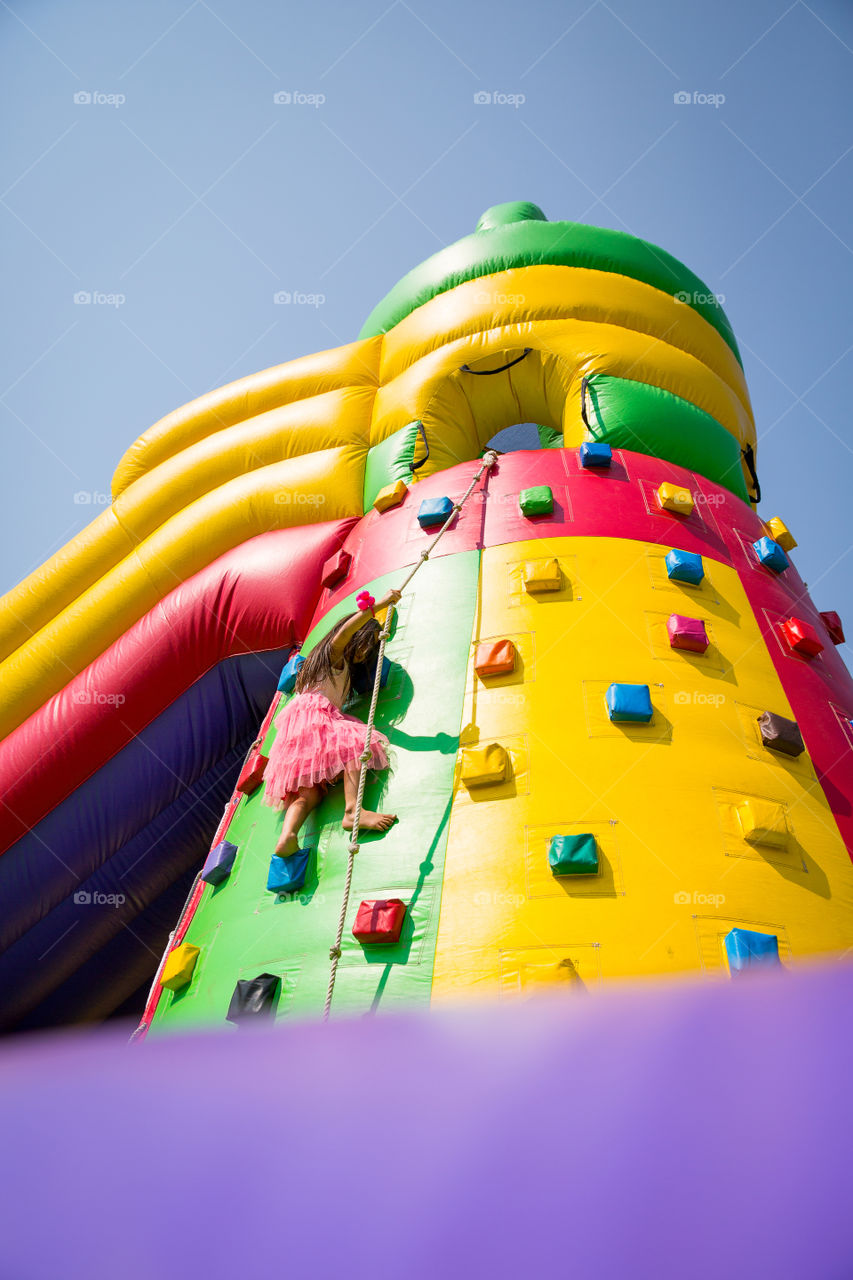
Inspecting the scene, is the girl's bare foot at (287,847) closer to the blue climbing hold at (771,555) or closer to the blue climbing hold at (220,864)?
the blue climbing hold at (220,864)

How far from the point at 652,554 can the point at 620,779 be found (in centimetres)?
87

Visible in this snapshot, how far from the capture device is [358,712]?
93.0 inches

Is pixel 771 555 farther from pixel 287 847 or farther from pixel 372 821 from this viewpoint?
pixel 287 847

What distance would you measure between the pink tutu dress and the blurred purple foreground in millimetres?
1577

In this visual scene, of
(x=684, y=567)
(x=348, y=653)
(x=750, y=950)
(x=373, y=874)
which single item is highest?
(x=684, y=567)

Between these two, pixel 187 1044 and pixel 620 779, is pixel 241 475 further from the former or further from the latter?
pixel 187 1044

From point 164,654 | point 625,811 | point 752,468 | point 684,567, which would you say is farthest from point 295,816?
point 752,468

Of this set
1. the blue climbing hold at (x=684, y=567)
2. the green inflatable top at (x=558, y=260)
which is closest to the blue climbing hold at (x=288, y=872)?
the blue climbing hold at (x=684, y=567)

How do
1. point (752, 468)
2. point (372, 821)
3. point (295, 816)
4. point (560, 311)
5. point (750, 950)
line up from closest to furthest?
point (750, 950)
point (372, 821)
point (295, 816)
point (560, 311)
point (752, 468)

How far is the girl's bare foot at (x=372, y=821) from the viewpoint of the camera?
1.96 m

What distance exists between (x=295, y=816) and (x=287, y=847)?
3.4 inches

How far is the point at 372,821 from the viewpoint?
1970 mm

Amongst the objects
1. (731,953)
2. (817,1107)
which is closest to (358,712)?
(731,953)

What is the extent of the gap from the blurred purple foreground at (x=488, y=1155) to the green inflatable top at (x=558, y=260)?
353cm
